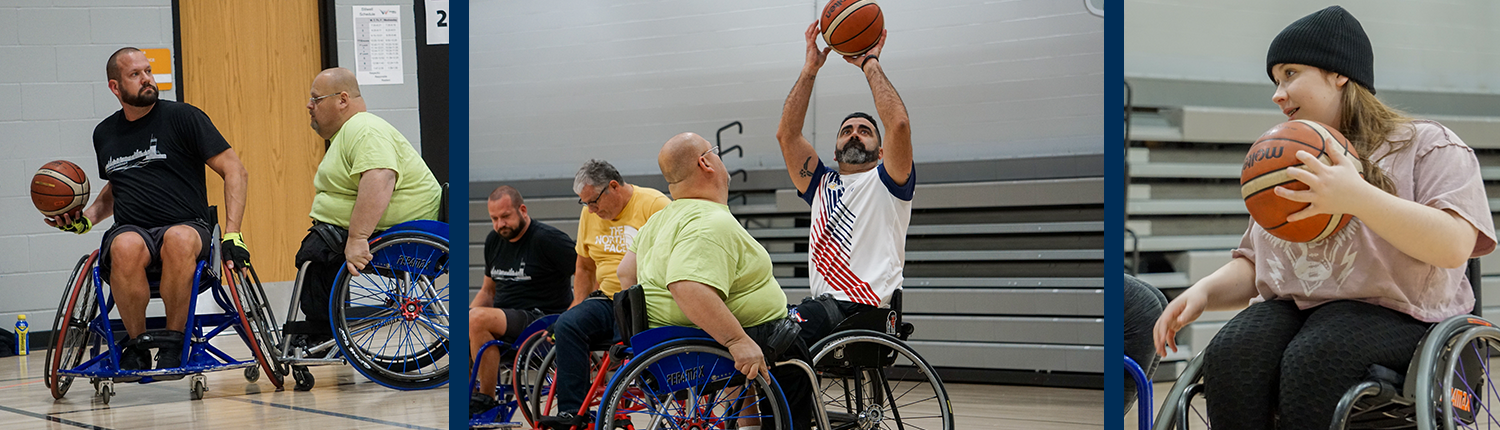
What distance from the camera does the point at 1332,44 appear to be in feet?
5.93

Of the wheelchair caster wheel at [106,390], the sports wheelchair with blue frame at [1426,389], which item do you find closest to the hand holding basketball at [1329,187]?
the sports wheelchair with blue frame at [1426,389]

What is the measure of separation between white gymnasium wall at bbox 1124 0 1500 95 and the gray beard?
0.58 metres

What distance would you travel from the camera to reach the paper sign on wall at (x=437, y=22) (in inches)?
103

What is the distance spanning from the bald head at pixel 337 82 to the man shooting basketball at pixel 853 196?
8.99 ft

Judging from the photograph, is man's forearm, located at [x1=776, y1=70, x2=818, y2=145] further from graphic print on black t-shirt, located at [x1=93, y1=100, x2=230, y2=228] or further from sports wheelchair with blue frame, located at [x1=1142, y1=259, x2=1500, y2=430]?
graphic print on black t-shirt, located at [x1=93, y1=100, x2=230, y2=228]

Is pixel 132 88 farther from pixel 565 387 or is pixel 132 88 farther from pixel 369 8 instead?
pixel 565 387

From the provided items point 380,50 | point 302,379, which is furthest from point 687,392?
point 380,50

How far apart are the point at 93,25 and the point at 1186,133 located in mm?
5982

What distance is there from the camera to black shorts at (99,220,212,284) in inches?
163

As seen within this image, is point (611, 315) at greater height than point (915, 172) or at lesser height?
lesser

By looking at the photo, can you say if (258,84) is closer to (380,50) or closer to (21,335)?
(380,50)

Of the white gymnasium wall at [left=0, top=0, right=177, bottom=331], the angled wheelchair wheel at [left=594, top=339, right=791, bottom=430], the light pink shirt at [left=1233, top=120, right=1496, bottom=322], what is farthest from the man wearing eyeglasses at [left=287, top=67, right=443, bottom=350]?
the light pink shirt at [left=1233, top=120, right=1496, bottom=322]

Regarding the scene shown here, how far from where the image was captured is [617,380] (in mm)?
2111

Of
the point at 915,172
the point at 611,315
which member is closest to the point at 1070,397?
the point at 915,172
